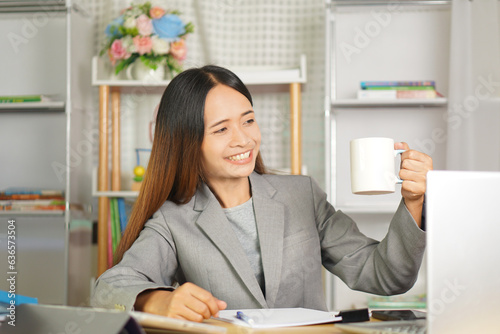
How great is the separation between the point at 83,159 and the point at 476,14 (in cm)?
196

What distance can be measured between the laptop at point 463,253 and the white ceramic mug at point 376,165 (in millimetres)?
241

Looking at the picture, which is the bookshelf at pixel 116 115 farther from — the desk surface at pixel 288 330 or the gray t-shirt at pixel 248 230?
the desk surface at pixel 288 330

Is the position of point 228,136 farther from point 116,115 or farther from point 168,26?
point 116,115

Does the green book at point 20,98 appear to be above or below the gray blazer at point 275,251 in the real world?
above

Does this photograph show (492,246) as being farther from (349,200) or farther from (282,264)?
(349,200)

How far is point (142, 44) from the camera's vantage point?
8.87ft

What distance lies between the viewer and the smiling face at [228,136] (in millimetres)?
1420

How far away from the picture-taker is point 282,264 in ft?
4.60

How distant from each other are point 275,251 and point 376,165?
46 cm

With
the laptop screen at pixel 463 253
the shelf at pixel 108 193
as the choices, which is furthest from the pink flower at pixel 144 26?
the laptop screen at pixel 463 253

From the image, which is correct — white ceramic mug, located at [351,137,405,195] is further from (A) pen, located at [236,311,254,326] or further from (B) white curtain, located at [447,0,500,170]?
(B) white curtain, located at [447,0,500,170]

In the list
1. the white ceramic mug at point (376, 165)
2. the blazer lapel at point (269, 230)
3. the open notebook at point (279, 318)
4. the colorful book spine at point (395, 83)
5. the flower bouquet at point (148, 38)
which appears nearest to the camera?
the open notebook at point (279, 318)

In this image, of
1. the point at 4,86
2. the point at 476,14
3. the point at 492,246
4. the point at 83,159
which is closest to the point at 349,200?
the point at 476,14

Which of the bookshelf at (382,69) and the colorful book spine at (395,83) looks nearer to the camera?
the colorful book spine at (395,83)
